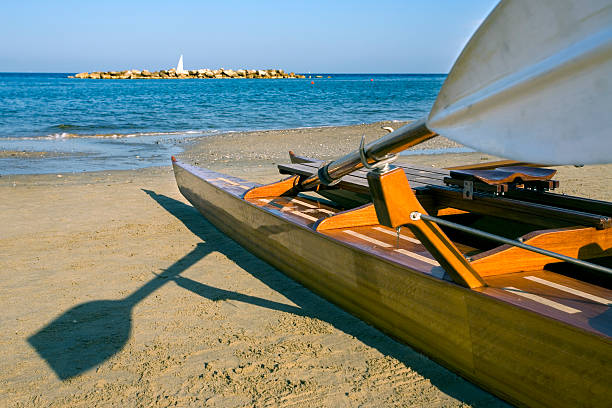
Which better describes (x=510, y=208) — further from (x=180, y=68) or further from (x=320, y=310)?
(x=180, y=68)

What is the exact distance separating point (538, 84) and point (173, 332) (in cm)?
310

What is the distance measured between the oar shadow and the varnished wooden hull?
0.29 feet

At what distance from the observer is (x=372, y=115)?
2797 cm

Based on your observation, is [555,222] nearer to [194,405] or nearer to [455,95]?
[455,95]

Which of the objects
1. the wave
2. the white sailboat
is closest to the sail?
the white sailboat

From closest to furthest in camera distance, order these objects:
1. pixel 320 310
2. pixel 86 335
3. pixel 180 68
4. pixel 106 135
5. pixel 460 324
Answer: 1. pixel 460 324
2. pixel 86 335
3. pixel 320 310
4. pixel 106 135
5. pixel 180 68

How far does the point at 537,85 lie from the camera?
137 cm

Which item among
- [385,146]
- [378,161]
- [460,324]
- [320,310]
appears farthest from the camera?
[320,310]

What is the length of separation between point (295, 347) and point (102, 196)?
580 centimetres

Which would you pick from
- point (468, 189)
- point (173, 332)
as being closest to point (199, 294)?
point (173, 332)

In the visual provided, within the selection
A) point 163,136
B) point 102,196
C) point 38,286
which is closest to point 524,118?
point 38,286

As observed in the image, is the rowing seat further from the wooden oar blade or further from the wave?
the wave

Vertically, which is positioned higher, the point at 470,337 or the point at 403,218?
the point at 403,218

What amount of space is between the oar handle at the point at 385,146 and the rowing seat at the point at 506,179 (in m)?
1.59
